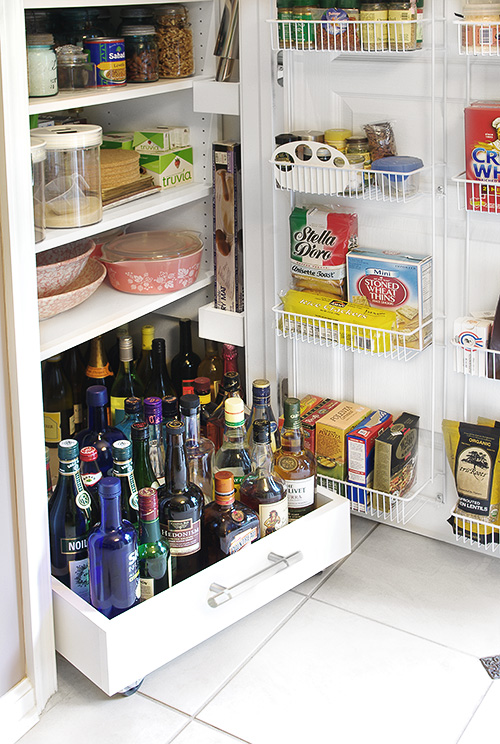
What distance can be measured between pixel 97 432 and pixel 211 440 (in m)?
0.28

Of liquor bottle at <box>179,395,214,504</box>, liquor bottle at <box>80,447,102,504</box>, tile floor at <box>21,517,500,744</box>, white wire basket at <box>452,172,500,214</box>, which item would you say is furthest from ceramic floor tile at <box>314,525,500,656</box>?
white wire basket at <box>452,172,500,214</box>

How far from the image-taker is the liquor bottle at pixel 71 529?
1593 mm

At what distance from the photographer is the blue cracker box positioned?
193 cm

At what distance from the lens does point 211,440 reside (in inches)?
79.0

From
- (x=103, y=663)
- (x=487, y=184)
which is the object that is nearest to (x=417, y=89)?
(x=487, y=184)

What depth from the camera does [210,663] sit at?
1669 millimetres

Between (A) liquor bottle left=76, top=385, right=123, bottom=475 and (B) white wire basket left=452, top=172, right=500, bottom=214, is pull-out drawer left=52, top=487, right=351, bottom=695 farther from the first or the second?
(B) white wire basket left=452, top=172, right=500, bottom=214

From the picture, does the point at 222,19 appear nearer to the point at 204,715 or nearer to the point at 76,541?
the point at 76,541

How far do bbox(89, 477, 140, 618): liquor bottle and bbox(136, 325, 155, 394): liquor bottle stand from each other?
69cm

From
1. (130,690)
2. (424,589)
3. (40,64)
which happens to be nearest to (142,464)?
(130,690)

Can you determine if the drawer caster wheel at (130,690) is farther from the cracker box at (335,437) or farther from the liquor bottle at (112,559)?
the cracker box at (335,437)

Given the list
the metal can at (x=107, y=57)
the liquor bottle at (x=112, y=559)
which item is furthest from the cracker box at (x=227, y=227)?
the liquor bottle at (x=112, y=559)

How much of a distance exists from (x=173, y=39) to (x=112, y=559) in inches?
43.5

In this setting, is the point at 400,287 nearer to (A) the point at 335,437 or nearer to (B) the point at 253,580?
(A) the point at 335,437
